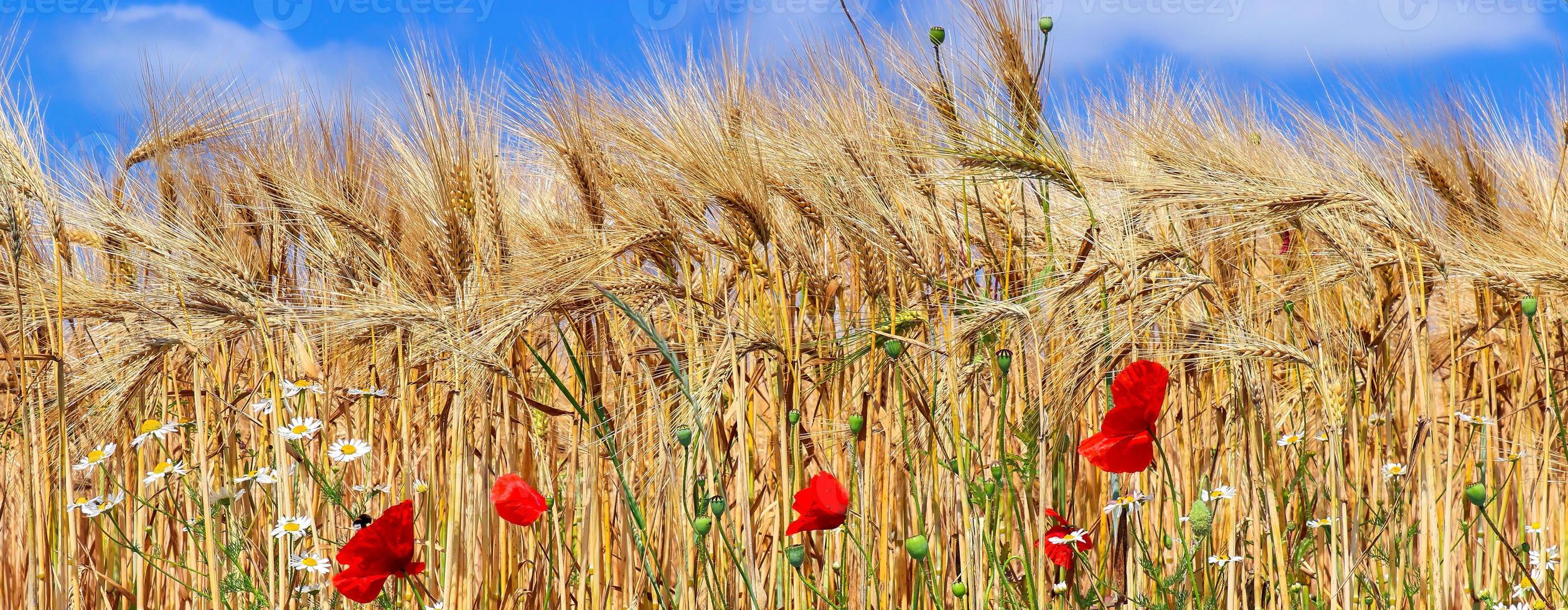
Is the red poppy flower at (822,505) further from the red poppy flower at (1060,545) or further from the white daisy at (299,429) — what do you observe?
the white daisy at (299,429)

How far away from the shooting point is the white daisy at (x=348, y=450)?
1.69m

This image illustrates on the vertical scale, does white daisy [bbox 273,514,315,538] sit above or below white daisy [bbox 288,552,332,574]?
above

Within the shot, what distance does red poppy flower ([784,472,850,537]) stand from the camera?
4.43 ft

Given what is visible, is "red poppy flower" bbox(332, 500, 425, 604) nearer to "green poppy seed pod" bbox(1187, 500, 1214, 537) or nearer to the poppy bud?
the poppy bud

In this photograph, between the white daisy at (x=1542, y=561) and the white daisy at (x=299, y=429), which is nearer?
the white daisy at (x=299, y=429)

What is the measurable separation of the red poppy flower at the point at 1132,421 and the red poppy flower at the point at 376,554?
846 mm

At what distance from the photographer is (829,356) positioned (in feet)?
6.29

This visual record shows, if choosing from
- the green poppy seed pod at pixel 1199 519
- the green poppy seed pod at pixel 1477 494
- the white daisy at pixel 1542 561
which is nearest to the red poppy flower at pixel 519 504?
→ the green poppy seed pod at pixel 1199 519

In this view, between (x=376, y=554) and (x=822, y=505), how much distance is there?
1.84ft

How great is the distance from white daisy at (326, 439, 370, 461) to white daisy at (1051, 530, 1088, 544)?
Answer: 1.01m

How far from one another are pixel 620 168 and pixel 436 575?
2.71ft

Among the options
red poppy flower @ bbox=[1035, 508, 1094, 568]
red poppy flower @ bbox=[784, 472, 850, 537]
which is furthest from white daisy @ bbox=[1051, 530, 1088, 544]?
red poppy flower @ bbox=[784, 472, 850, 537]

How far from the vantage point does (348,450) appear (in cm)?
183

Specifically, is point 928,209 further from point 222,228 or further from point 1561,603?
point 222,228
